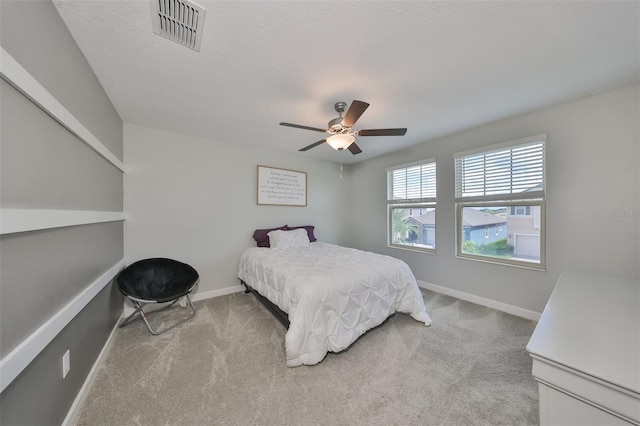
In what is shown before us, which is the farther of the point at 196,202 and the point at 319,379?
the point at 196,202

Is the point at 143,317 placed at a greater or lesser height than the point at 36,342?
lesser

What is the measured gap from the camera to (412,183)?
379 centimetres

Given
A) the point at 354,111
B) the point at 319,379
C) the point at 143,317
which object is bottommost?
the point at 319,379

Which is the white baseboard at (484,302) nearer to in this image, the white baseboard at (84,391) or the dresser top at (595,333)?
the dresser top at (595,333)

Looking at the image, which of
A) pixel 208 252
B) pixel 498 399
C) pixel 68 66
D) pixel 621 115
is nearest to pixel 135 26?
pixel 68 66

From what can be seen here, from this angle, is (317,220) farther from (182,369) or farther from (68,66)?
(68,66)

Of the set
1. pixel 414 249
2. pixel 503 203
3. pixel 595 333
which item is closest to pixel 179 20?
pixel 595 333

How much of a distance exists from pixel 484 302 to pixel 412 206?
1685mm

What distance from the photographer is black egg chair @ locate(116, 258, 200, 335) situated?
231 centimetres

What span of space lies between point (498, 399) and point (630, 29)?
254cm

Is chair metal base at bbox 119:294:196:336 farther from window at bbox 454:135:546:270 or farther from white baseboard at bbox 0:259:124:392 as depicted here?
window at bbox 454:135:546:270

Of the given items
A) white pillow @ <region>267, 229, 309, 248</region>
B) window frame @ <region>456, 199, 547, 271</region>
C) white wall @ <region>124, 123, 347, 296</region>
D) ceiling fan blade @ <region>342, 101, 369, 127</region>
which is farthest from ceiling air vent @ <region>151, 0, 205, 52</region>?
window frame @ <region>456, 199, 547, 271</region>

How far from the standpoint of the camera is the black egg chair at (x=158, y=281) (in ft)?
7.59

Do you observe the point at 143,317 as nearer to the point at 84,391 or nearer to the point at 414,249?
the point at 84,391
